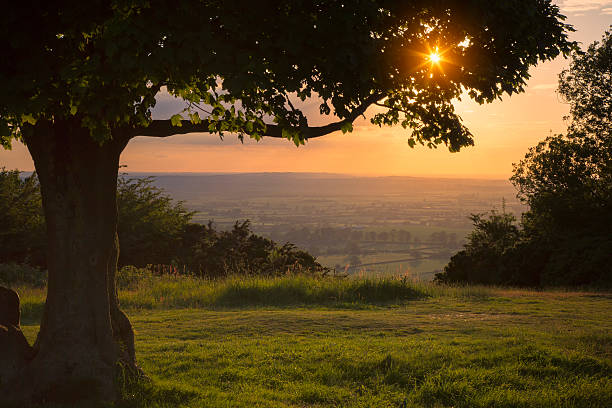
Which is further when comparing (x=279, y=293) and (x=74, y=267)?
(x=279, y=293)

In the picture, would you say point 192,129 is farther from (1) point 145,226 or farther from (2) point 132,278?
(1) point 145,226

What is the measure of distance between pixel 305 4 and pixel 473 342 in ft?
24.8

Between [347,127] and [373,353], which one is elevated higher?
[347,127]

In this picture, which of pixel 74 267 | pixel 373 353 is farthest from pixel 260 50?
pixel 373 353

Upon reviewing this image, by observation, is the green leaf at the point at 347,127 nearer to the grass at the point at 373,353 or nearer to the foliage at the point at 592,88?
the grass at the point at 373,353

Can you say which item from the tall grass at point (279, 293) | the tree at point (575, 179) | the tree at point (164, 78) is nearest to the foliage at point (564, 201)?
the tree at point (575, 179)

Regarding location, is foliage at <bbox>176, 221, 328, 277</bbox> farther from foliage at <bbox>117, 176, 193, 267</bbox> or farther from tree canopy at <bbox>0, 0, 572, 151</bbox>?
tree canopy at <bbox>0, 0, 572, 151</bbox>

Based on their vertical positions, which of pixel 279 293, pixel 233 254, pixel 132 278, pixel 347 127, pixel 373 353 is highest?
pixel 347 127

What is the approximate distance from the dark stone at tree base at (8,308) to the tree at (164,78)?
2.15 ft

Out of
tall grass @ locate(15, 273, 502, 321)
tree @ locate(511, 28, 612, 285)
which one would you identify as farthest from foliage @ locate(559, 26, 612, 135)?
tall grass @ locate(15, 273, 502, 321)

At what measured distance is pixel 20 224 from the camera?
26.7 metres

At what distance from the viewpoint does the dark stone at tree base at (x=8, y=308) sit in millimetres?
8438

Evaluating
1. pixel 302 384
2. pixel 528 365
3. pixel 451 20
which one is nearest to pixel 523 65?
pixel 451 20

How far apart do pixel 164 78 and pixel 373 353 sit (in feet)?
20.4
